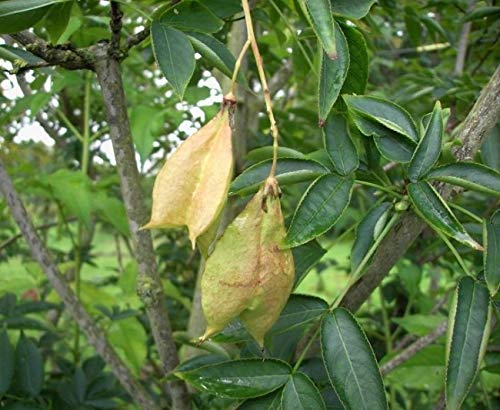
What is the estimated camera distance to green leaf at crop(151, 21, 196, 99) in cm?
64

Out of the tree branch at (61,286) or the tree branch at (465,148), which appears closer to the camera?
the tree branch at (465,148)

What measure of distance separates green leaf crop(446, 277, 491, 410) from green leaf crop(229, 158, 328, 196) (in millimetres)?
186

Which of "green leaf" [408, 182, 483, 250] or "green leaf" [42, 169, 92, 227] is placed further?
"green leaf" [42, 169, 92, 227]

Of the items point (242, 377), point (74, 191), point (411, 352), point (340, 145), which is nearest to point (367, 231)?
point (340, 145)

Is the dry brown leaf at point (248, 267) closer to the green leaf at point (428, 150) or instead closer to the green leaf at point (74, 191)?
the green leaf at point (428, 150)

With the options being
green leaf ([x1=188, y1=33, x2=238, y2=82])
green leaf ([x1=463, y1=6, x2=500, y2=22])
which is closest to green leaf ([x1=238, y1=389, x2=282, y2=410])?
green leaf ([x1=188, y1=33, x2=238, y2=82])

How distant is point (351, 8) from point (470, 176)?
198mm

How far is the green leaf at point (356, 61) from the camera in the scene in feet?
2.12

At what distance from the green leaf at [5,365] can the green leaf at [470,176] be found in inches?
25.9

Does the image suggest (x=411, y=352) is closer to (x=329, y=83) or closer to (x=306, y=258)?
(x=306, y=258)

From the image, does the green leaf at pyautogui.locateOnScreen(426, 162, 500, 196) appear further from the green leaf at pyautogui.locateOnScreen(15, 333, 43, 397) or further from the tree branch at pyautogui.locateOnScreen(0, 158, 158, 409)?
the green leaf at pyautogui.locateOnScreen(15, 333, 43, 397)

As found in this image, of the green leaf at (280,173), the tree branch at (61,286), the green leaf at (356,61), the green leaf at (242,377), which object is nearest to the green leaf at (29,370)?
the tree branch at (61,286)

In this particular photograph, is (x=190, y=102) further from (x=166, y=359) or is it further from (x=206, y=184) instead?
(x=206, y=184)

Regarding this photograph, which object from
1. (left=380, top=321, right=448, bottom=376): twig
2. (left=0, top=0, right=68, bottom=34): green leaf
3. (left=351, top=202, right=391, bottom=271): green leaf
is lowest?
(left=380, top=321, right=448, bottom=376): twig
